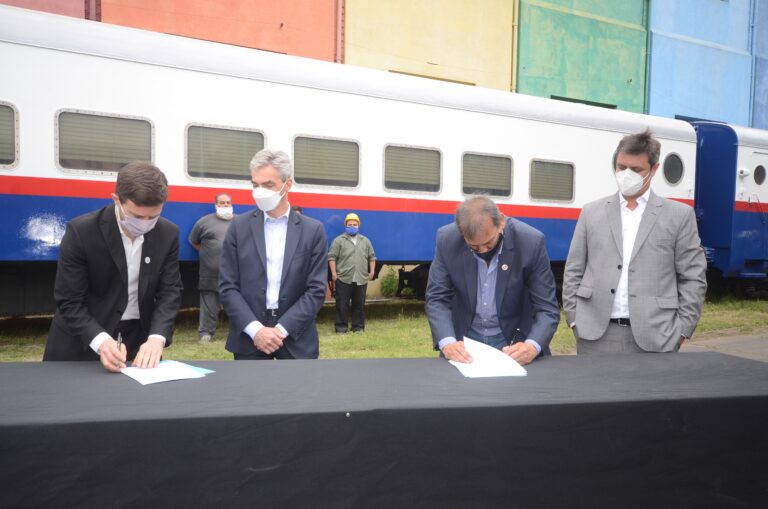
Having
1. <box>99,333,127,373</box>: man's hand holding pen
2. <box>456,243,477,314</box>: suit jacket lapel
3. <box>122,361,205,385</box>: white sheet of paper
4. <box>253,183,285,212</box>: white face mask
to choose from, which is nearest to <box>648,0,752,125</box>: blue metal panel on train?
<box>456,243,477,314</box>: suit jacket lapel

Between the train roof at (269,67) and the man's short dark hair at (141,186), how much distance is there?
5.32 m

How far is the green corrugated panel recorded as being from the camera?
53.3 feet

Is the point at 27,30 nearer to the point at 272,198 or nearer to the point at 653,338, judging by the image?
the point at 272,198

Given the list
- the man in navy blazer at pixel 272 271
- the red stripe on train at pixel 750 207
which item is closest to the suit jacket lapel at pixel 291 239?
the man in navy blazer at pixel 272 271

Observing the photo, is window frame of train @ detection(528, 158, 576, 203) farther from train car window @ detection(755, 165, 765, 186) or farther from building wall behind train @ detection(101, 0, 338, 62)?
building wall behind train @ detection(101, 0, 338, 62)

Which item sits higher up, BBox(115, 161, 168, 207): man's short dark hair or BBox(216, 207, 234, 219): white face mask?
BBox(115, 161, 168, 207): man's short dark hair

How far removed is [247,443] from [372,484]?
15.8 inches

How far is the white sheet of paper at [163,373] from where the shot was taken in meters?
2.26

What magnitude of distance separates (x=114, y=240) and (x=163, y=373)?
2.55ft

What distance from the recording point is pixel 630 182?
3.45m

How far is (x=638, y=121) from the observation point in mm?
11289

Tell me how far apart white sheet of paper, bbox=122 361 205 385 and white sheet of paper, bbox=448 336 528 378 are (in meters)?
1.04

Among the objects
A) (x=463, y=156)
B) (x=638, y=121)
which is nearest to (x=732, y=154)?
(x=638, y=121)

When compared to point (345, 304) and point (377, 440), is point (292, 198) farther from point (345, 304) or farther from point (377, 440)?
point (377, 440)
